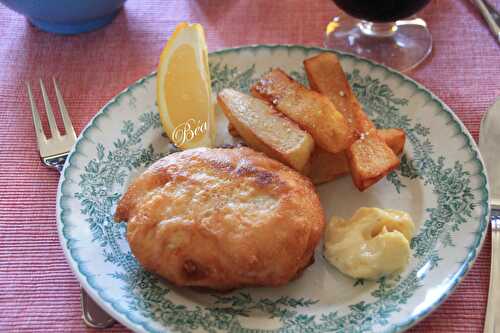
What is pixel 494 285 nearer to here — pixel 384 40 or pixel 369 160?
pixel 369 160

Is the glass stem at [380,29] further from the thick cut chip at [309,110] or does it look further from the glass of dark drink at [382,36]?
the thick cut chip at [309,110]

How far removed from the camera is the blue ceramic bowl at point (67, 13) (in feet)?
8.28

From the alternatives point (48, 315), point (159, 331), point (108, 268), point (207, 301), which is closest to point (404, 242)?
point (207, 301)

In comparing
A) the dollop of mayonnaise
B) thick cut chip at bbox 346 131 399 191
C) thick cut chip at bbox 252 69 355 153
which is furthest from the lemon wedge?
the dollop of mayonnaise

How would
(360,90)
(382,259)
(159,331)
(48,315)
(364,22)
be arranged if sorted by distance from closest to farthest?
(159,331), (382,259), (48,315), (360,90), (364,22)

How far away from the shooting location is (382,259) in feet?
5.21

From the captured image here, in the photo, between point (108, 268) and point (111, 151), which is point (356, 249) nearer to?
point (108, 268)

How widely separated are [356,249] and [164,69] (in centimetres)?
96

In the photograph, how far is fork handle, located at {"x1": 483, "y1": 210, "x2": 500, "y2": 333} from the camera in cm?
155

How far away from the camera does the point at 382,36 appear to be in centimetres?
263

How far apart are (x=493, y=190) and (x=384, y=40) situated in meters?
1.01

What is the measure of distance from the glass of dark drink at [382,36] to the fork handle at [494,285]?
36.3 inches

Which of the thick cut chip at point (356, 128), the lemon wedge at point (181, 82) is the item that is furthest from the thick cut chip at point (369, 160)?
the lemon wedge at point (181, 82)

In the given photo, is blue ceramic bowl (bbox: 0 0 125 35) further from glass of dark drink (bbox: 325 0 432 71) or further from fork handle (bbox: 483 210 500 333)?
fork handle (bbox: 483 210 500 333)
